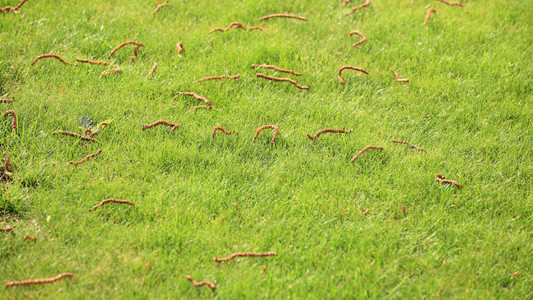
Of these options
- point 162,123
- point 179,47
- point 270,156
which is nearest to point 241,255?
point 270,156

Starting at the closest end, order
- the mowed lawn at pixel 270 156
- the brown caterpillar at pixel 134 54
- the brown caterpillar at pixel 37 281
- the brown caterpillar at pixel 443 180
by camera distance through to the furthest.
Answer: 1. the brown caterpillar at pixel 37 281
2. the mowed lawn at pixel 270 156
3. the brown caterpillar at pixel 443 180
4. the brown caterpillar at pixel 134 54

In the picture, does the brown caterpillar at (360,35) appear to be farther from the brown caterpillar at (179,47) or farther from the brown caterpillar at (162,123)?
the brown caterpillar at (162,123)

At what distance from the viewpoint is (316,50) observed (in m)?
5.71

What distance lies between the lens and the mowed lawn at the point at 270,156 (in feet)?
11.1

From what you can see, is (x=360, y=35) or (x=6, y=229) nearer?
(x=6, y=229)

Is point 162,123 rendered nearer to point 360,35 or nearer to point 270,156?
point 270,156

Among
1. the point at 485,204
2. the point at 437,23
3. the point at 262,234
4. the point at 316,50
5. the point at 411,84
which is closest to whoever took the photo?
the point at 262,234

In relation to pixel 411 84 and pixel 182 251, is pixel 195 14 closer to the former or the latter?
pixel 411 84

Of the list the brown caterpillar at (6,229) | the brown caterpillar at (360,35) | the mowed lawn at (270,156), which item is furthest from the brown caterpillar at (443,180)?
the brown caterpillar at (6,229)

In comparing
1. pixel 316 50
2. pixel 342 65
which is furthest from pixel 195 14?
pixel 342 65

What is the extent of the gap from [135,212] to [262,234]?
0.98 metres

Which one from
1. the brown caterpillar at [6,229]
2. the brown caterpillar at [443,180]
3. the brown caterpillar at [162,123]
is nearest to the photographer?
the brown caterpillar at [6,229]

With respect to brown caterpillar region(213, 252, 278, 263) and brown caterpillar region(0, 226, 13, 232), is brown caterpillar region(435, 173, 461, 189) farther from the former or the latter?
brown caterpillar region(0, 226, 13, 232)

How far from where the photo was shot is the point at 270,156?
4.39m
